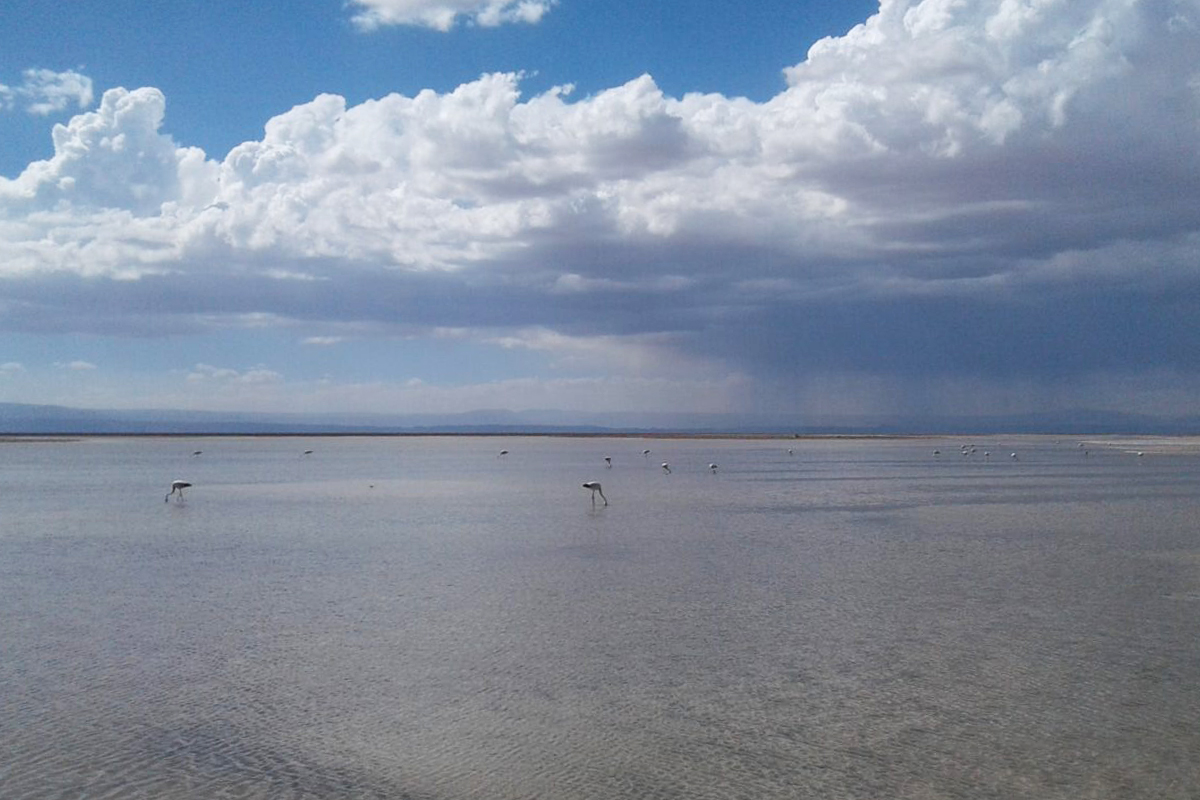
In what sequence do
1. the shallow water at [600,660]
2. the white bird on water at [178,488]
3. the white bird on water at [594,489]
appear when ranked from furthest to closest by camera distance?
the white bird on water at [178,488], the white bird on water at [594,489], the shallow water at [600,660]

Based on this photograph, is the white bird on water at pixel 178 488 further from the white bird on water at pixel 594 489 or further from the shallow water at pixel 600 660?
the white bird on water at pixel 594 489

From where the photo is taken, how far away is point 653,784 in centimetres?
706

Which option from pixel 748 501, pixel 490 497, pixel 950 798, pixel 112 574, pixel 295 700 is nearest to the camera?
pixel 950 798

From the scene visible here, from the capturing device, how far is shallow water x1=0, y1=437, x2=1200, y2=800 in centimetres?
732

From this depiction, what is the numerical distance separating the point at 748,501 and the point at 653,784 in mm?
22485

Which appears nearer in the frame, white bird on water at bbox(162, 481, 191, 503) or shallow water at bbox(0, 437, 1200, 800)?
shallow water at bbox(0, 437, 1200, 800)

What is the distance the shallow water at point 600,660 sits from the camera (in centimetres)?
732

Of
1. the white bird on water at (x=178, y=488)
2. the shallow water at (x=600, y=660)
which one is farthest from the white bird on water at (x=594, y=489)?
the white bird on water at (x=178, y=488)

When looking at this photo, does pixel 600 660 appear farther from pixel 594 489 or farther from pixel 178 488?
pixel 178 488

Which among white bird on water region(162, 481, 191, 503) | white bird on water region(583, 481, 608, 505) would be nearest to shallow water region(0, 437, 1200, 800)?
white bird on water region(583, 481, 608, 505)

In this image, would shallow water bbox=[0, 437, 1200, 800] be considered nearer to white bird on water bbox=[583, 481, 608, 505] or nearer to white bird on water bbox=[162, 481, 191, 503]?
white bird on water bbox=[583, 481, 608, 505]

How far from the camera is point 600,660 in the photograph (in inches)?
410

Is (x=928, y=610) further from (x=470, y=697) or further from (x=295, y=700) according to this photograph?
(x=295, y=700)

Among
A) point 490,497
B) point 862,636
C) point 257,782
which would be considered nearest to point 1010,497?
point 490,497
